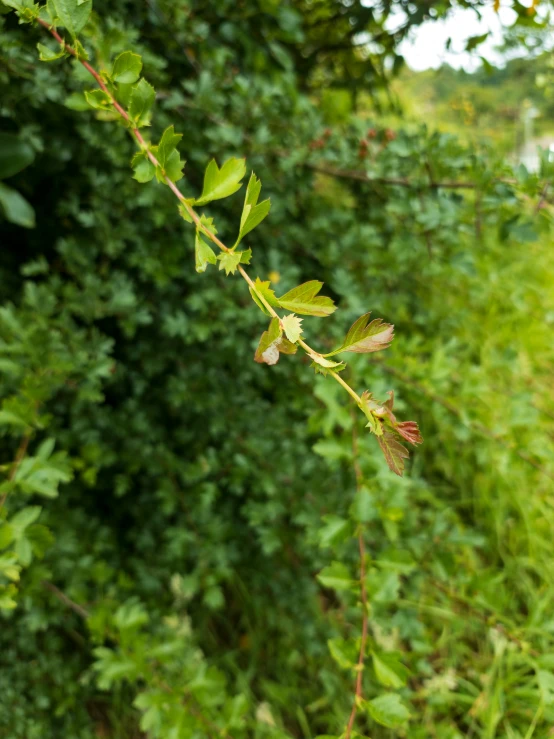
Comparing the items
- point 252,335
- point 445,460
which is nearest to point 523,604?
point 445,460

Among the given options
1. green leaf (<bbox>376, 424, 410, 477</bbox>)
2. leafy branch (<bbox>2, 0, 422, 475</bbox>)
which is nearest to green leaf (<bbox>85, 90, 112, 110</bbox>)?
leafy branch (<bbox>2, 0, 422, 475</bbox>)

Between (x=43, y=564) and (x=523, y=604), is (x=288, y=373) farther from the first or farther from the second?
(x=523, y=604)

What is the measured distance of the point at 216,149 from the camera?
3.50 ft

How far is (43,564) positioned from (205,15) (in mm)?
1164

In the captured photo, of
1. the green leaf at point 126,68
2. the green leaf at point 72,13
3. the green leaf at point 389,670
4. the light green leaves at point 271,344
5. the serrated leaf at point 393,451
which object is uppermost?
the green leaf at point 72,13

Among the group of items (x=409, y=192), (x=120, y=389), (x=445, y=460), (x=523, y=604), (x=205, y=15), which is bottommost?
(x=523, y=604)

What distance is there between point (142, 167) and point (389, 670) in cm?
71

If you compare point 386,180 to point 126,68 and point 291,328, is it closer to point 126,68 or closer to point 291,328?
point 126,68

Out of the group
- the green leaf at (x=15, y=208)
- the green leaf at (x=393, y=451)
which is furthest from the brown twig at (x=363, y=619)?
the green leaf at (x=15, y=208)

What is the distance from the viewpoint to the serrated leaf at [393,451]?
0.45 meters

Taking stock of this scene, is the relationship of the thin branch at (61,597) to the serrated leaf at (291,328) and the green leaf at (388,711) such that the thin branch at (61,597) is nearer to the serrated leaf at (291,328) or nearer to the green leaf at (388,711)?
the green leaf at (388,711)

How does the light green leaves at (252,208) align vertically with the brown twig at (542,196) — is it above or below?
above

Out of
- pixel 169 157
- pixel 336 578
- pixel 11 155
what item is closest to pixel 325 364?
pixel 169 157

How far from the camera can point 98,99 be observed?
0.56 m
